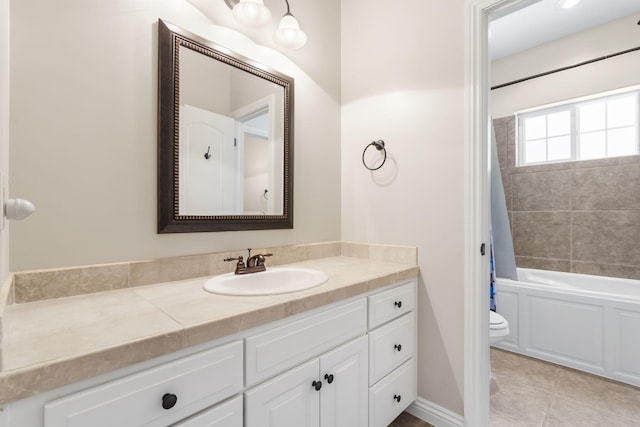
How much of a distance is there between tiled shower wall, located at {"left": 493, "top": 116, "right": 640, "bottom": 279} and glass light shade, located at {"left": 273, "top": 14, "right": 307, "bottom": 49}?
2.67m

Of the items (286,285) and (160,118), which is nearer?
(160,118)

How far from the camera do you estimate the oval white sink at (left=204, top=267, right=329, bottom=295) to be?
1232 millimetres

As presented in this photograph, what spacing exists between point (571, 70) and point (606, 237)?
1.57 m

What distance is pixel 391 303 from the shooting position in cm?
140

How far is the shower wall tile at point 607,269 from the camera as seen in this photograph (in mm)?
2468

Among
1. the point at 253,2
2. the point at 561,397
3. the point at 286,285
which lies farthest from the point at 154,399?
the point at 561,397

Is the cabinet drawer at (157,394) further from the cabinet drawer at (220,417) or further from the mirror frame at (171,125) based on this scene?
the mirror frame at (171,125)

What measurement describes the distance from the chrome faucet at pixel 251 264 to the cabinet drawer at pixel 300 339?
0.45 meters

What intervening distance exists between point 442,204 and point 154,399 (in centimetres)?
140

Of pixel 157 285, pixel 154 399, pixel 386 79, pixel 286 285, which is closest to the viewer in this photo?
pixel 154 399

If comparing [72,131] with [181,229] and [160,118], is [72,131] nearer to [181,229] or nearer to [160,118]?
[160,118]

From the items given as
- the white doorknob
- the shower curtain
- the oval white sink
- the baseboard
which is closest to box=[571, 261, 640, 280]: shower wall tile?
the shower curtain

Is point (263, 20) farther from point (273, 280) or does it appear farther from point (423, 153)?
point (273, 280)

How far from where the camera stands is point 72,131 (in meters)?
1.01
